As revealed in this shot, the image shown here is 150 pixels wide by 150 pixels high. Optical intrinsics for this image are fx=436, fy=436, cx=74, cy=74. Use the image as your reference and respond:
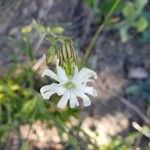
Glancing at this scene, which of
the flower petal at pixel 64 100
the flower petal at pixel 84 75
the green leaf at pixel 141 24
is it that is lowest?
the flower petal at pixel 64 100

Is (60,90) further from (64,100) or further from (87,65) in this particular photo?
(87,65)

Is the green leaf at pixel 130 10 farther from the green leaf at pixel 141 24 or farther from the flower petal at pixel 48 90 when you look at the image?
the flower petal at pixel 48 90

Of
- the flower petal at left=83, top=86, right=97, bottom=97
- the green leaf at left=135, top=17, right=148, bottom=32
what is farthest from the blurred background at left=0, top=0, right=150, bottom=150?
the flower petal at left=83, top=86, right=97, bottom=97

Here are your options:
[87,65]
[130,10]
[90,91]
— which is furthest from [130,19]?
[90,91]

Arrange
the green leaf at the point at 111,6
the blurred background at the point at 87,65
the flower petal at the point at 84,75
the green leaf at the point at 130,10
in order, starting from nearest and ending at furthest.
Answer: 1. the flower petal at the point at 84,75
2. the green leaf at the point at 111,6
3. the blurred background at the point at 87,65
4. the green leaf at the point at 130,10

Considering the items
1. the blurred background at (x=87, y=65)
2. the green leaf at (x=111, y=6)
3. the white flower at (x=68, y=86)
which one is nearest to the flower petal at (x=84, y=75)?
the white flower at (x=68, y=86)

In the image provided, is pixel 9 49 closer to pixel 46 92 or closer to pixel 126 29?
pixel 126 29

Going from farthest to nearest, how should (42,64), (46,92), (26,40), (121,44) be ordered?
(121,44), (42,64), (26,40), (46,92)

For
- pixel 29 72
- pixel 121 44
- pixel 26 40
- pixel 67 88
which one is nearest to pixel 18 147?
pixel 29 72
